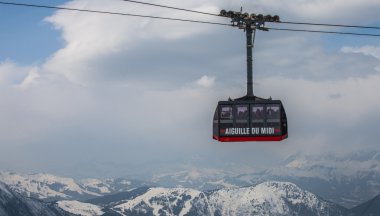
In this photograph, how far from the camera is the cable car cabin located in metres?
48.7

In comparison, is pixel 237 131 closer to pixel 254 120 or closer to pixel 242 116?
pixel 242 116

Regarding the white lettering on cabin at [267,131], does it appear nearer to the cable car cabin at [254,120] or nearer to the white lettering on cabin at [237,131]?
the cable car cabin at [254,120]

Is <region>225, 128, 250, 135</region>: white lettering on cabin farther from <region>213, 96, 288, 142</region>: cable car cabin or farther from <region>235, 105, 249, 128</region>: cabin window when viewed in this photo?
<region>235, 105, 249, 128</region>: cabin window

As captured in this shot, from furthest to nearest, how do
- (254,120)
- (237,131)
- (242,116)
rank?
(237,131) → (242,116) → (254,120)

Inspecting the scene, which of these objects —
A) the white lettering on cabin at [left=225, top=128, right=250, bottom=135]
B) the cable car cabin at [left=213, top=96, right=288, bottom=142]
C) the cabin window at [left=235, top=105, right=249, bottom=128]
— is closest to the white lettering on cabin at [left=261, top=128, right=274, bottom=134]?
the cable car cabin at [left=213, top=96, right=288, bottom=142]

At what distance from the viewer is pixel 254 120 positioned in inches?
1916

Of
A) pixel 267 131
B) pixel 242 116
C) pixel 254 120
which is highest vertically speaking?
pixel 242 116

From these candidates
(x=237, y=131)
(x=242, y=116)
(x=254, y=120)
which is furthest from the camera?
(x=237, y=131)

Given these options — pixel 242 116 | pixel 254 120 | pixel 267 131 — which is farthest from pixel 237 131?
pixel 267 131

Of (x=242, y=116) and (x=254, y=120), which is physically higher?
(x=242, y=116)

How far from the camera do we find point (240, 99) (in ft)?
161

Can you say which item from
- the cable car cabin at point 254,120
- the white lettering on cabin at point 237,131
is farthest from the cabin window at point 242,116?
the white lettering on cabin at point 237,131

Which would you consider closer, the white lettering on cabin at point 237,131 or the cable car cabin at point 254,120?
the cable car cabin at point 254,120

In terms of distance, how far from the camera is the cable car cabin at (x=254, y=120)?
160 feet
